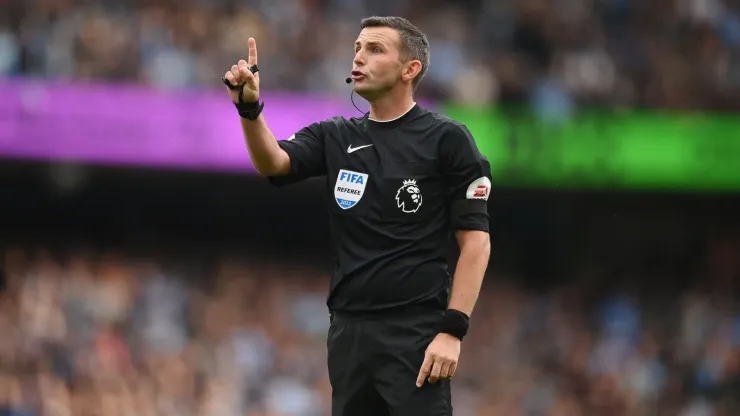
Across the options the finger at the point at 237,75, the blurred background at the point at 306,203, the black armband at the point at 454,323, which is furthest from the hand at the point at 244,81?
the blurred background at the point at 306,203

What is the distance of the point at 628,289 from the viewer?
1689 cm

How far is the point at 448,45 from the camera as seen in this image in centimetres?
1606

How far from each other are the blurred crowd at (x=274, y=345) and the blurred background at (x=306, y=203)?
0.03 meters

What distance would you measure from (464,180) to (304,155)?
688 mm

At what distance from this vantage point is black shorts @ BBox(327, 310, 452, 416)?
5.27 meters

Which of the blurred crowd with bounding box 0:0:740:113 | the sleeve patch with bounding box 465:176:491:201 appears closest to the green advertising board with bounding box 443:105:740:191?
the blurred crowd with bounding box 0:0:740:113

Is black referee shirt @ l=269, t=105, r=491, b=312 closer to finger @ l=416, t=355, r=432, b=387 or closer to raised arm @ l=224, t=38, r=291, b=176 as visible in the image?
raised arm @ l=224, t=38, r=291, b=176

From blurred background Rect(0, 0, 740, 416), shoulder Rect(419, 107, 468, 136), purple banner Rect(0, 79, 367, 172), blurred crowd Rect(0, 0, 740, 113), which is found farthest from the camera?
blurred crowd Rect(0, 0, 740, 113)

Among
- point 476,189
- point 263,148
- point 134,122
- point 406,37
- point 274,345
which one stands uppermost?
point 406,37

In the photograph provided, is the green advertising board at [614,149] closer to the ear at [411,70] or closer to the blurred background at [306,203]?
the blurred background at [306,203]

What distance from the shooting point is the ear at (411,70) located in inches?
216

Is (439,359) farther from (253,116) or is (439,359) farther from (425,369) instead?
(253,116)

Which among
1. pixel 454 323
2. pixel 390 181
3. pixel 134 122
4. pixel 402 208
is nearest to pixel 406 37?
pixel 390 181

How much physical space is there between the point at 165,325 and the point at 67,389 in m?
1.67
